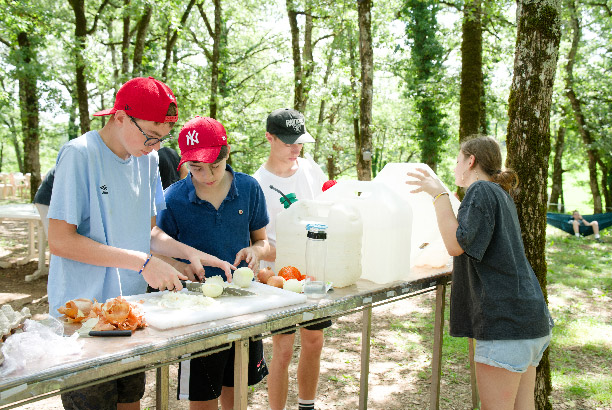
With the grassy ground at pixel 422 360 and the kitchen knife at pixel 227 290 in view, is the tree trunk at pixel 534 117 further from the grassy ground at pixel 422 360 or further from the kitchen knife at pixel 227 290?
the kitchen knife at pixel 227 290

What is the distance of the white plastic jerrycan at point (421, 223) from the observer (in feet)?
10.1

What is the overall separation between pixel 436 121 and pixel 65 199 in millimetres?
19988

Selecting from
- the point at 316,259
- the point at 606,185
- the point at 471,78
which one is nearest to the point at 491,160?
the point at 316,259

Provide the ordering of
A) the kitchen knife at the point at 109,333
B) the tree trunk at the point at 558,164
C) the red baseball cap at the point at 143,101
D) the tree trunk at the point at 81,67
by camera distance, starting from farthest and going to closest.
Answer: the tree trunk at the point at 558,164 → the tree trunk at the point at 81,67 → the red baseball cap at the point at 143,101 → the kitchen knife at the point at 109,333

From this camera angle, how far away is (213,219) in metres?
2.47

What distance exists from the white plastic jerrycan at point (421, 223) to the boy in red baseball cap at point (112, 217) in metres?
1.39

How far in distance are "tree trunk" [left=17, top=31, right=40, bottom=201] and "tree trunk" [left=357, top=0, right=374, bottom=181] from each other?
10324mm

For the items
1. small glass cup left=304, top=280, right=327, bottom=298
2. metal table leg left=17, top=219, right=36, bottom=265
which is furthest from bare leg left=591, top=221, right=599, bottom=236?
small glass cup left=304, top=280, right=327, bottom=298

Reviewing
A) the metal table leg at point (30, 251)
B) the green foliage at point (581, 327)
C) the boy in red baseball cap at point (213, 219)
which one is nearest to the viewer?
the boy in red baseball cap at point (213, 219)

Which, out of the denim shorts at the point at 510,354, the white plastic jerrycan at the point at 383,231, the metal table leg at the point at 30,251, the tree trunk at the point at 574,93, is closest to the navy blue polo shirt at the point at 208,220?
the white plastic jerrycan at the point at 383,231

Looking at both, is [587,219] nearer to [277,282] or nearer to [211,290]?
[277,282]

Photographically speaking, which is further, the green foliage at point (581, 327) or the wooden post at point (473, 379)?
the green foliage at point (581, 327)

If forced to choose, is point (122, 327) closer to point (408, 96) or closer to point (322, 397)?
point (322, 397)

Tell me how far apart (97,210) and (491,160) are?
189cm
